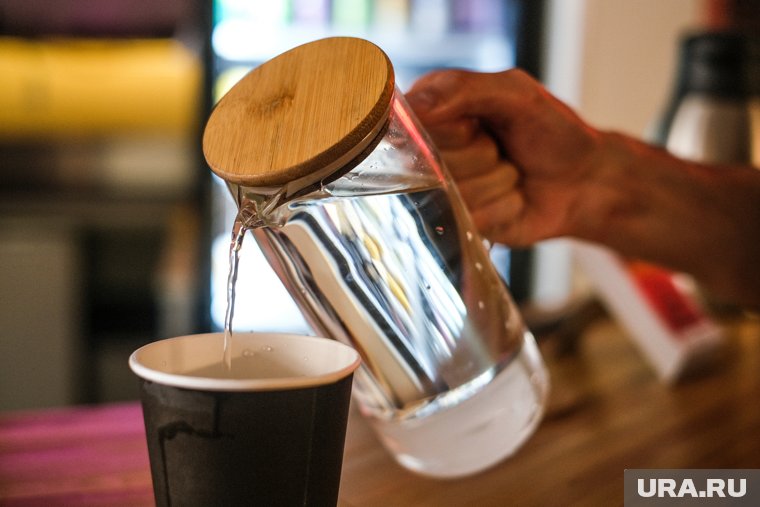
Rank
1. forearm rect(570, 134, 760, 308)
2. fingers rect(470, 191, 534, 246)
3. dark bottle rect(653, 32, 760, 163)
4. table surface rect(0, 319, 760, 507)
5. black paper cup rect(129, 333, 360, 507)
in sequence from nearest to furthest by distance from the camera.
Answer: black paper cup rect(129, 333, 360, 507), table surface rect(0, 319, 760, 507), fingers rect(470, 191, 534, 246), forearm rect(570, 134, 760, 308), dark bottle rect(653, 32, 760, 163)

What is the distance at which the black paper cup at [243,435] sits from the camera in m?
0.39

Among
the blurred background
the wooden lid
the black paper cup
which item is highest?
the wooden lid

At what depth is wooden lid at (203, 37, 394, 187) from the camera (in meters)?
0.42

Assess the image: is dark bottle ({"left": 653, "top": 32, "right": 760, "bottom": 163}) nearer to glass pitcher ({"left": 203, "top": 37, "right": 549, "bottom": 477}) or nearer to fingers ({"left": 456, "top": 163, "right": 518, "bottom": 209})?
fingers ({"left": 456, "top": 163, "right": 518, "bottom": 209})

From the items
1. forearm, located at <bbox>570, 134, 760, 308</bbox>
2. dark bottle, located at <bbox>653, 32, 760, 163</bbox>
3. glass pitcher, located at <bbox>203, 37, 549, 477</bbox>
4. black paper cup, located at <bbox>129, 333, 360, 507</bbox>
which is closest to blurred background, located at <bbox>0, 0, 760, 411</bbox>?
dark bottle, located at <bbox>653, 32, 760, 163</bbox>

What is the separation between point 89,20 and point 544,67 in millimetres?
1357

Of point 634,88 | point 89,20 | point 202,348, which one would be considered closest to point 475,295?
point 202,348

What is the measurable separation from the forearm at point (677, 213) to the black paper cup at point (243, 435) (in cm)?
50

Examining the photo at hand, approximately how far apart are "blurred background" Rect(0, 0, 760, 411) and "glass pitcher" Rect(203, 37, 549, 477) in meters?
1.75

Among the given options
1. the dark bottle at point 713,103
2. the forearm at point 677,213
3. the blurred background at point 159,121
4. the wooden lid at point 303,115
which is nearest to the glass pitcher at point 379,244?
the wooden lid at point 303,115

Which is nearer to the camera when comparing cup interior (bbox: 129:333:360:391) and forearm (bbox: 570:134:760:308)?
cup interior (bbox: 129:333:360:391)

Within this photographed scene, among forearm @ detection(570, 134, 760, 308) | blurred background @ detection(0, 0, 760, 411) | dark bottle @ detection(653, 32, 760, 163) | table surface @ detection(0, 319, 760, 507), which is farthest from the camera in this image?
blurred background @ detection(0, 0, 760, 411)

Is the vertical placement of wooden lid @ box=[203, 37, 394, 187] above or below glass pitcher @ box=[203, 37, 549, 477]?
above

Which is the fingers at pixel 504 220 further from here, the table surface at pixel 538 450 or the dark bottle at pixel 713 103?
the dark bottle at pixel 713 103
